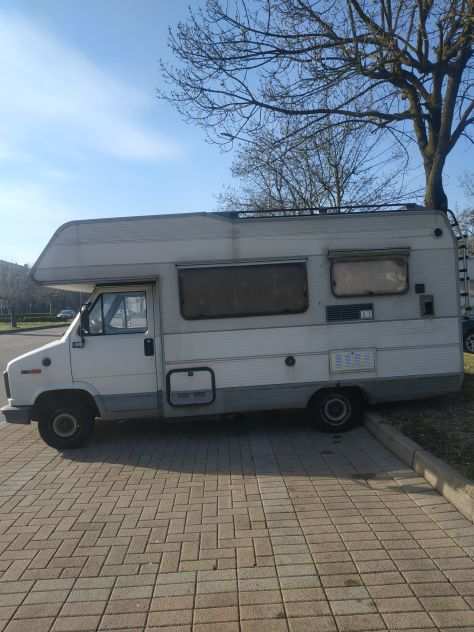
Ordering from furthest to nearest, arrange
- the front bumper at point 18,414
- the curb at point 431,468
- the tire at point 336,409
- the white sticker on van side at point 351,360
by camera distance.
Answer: the tire at point 336,409
the white sticker on van side at point 351,360
the front bumper at point 18,414
the curb at point 431,468

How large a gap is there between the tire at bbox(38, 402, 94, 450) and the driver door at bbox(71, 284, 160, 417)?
38 cm

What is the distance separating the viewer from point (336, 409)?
7.02 metres

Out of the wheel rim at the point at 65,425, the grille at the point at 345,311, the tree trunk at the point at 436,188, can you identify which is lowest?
the wheel rim at the point at 65,425

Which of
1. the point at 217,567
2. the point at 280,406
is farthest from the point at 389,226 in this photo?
the point at 217,567

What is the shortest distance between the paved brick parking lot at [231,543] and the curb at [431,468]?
3.9 inches

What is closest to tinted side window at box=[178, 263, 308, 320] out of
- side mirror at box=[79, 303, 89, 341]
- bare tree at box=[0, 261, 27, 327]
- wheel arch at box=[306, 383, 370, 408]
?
wheel arch at box=[306, 383, 370, 408]

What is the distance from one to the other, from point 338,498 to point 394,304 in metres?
3.05

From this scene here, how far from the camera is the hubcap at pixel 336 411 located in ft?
22.9

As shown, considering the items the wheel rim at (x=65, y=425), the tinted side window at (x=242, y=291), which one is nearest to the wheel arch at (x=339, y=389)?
the tinted side window at (x=242, y=291)

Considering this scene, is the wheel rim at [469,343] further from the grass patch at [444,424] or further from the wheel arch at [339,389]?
the wheel arch at [339,389]

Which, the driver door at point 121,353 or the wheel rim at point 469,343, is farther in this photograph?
the wheel rim at point 469,343

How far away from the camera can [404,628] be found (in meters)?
2.87

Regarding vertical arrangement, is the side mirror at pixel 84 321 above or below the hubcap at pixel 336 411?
above

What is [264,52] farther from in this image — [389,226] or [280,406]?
[280,406]
